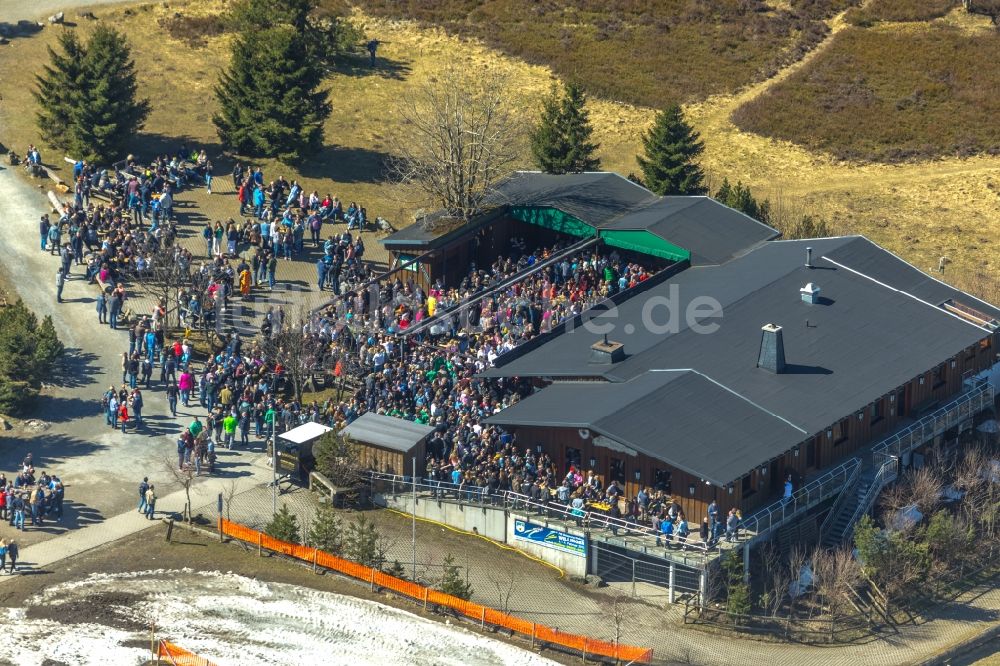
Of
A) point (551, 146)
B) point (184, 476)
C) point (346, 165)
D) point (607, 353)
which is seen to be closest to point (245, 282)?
point (184, 476)

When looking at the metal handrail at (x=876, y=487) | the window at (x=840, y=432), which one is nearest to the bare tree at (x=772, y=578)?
the metal handrail at (x=876, y=487)

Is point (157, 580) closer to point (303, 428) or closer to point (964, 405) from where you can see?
point (303, 428)

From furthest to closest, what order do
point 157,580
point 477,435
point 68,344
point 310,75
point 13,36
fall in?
point 13,36 → point 310,75 → point 68,344 → point 477,435 → point 157,580

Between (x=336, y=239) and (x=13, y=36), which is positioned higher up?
(x=13, y=36)

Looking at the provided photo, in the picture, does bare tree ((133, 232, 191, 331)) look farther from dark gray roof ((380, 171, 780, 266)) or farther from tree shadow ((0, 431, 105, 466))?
dark gray roof ((380, 171, 780, 266))

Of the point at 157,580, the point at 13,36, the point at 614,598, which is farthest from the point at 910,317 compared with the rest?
the point at 13,36

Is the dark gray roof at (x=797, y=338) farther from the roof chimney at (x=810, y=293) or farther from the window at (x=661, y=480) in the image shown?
the window at (x=661, y=480)
